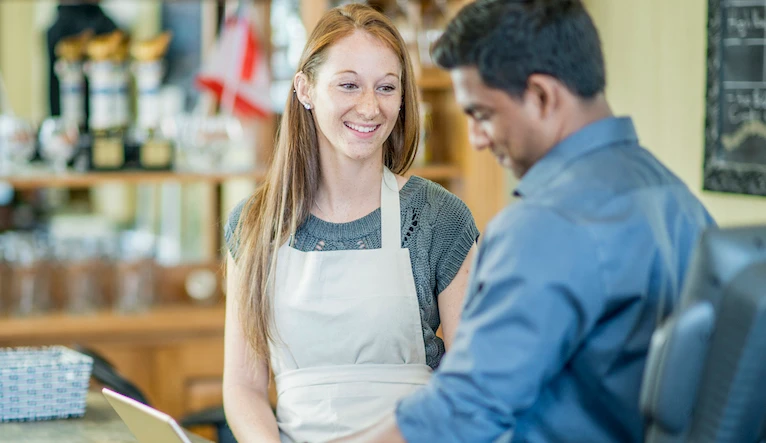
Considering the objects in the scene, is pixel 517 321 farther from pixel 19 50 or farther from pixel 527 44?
pixel 19 50

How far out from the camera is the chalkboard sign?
2.49m

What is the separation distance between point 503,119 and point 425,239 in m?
0.80

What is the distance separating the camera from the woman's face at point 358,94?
1.83 meters

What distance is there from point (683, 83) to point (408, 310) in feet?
4.78

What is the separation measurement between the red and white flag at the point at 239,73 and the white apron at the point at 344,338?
73.8 inches

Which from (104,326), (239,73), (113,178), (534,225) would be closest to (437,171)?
(239,73)

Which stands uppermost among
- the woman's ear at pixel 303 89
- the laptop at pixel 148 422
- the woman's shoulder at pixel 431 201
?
the woman's ear at pixel 303 89

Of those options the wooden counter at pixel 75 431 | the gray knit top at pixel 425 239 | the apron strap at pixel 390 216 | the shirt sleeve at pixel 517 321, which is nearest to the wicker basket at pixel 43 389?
the wooden counter at pixel 75 431

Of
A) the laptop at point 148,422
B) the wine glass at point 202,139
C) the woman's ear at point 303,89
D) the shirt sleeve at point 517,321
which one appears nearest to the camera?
the shirt sleeve at point 517,321

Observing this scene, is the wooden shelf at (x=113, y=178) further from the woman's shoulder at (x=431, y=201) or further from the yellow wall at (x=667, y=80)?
the woman's shoulder at (x=431, y=201)

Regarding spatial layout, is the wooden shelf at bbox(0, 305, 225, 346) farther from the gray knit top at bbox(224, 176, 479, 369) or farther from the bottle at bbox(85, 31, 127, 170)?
the gray knit top at bbox(224, 176, 479, 369)

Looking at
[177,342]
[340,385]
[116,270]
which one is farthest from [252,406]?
[116,270]

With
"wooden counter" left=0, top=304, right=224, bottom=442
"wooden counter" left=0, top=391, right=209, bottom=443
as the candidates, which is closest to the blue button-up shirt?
"wooden counter" left=0, top=391, right=209, bottom=443

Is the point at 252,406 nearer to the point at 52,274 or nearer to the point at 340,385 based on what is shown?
the point at 340,385
